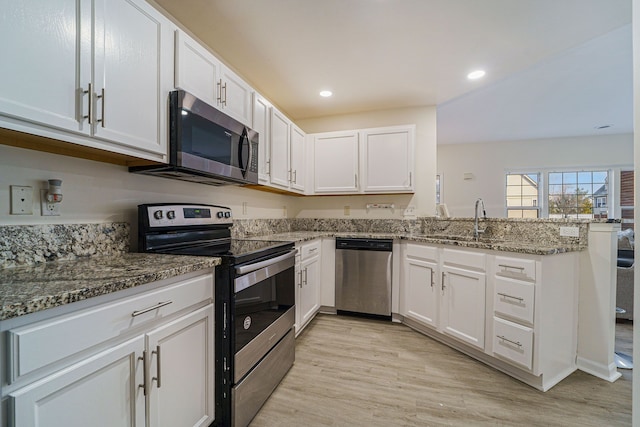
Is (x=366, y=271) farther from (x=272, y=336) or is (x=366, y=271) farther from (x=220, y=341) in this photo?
(x=220, y=341)

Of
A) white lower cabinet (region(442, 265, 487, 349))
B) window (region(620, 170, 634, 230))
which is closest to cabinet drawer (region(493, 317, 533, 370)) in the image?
white lower cabinet (region(442, 265, 487, 349))

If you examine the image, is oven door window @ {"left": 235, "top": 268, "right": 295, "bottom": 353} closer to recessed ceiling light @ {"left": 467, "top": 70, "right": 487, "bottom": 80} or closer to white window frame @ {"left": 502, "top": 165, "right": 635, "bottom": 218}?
recessed ceiling light @ {"left": 467, "top": 70, "right": 487, "bottom": 80}

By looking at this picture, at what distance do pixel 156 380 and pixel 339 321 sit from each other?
83.6 inches

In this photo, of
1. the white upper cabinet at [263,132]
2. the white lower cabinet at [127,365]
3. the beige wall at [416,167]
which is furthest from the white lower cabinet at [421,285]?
the white lower cabinet at [127,365]

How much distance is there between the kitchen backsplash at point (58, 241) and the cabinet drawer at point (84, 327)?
22.2 inches

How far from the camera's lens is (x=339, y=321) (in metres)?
2.86

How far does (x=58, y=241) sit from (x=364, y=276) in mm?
2441

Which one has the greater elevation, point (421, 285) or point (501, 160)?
point (501, 160)

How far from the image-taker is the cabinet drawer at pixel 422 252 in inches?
95.5

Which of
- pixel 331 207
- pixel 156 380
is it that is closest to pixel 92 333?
pixel 156 380

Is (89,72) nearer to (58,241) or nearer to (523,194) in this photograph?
(58,241)

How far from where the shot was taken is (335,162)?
3.32m

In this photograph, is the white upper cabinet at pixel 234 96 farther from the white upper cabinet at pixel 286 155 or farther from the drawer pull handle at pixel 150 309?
the drawer pull handle at pixel 150 309

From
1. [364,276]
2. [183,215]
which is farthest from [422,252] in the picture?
[183,215]
